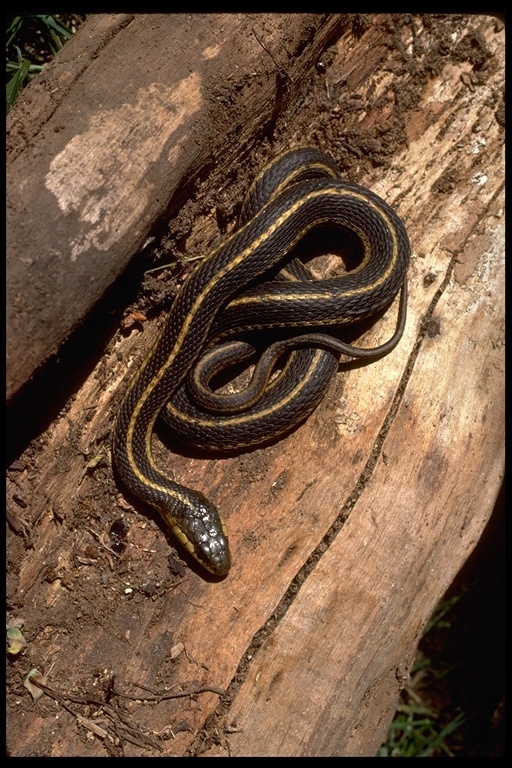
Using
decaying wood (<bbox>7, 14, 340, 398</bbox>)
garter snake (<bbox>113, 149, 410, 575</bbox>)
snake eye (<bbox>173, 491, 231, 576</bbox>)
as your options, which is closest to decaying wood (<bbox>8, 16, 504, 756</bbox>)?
snake eye (<bbox>173, 491, 231, 576</bbox>)

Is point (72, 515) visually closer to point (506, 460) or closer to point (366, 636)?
point (366, 636)

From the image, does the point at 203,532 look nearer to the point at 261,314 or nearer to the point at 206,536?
the point at 206,536

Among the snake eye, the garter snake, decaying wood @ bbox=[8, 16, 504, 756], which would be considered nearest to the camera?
decaying wood @ bbox=[8, 16, 504, 756]

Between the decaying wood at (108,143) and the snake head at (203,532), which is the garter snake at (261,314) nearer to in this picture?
the snake head at (203,532)

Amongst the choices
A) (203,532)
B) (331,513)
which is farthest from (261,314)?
(203,532)

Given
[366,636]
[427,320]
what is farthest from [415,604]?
[427,320]

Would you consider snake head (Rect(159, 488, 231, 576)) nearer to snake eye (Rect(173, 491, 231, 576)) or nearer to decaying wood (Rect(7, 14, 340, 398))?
snake eye (Rect(173, 491, 231, 576))
